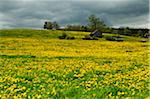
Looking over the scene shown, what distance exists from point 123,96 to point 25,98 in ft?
9.77

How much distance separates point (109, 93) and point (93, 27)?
425 feet

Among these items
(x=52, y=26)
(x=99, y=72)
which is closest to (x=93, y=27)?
(x=52, y=26)

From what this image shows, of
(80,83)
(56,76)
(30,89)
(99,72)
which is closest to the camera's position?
(30,89)

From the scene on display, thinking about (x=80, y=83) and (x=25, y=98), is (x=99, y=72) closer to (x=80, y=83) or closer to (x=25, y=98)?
(x=80, y=83)

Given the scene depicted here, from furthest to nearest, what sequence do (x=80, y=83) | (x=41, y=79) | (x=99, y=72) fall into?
(x=99, y=72) < (x=41, y=79) < (x=80, y=83)

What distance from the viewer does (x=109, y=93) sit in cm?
1073

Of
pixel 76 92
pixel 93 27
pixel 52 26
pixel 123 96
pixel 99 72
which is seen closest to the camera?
pixel 123 96

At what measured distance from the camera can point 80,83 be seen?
12.8 metres

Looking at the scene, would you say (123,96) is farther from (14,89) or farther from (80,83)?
(14,89)

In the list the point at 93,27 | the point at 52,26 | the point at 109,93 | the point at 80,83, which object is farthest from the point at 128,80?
the point at 52,26

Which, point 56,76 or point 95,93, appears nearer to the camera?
point 95,93

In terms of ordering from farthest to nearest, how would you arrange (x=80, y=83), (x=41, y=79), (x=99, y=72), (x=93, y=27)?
(x=93, y=27)
(x=99, y=72)
(x=41, y=79)
(x=80, y=83)

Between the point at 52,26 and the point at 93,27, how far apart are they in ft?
89.4

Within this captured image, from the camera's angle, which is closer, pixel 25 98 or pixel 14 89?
pixel 25 98
